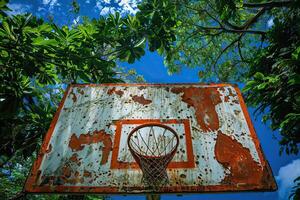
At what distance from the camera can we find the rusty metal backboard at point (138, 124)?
9.83 ft

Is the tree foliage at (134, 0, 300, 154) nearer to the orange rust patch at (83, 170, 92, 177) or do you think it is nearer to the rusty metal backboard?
the rusty metal backboard

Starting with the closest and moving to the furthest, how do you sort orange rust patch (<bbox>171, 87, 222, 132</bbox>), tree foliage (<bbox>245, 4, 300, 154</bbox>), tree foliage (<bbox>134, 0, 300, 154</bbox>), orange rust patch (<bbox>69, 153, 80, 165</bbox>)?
orange rust patch (<bbox>69, 153, 80, 165</bbox>), orange rust patch (<bbox>171, 87, 222, 132</bbox>), tree foliage (<bbox>245, 4, 300, 154</bbox>), tree foliage (<bbox>134, 0, 300, 154</bbox>)

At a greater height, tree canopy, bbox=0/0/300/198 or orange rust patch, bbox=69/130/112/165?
tree canopy, bbox=0/0/300/198

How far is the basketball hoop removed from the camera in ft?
9.83

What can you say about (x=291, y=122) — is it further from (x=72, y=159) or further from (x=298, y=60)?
(x=72, y=159)

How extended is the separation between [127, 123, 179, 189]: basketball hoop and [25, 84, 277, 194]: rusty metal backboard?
3.2 inches

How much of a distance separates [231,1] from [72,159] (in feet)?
13.8

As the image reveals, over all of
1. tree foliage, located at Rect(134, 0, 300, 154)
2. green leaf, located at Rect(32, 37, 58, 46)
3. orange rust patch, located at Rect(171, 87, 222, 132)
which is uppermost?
tree foliage, located at Rect(134, 0, 300, 154)

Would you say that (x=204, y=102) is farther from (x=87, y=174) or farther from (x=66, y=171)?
(x=66, y=171)

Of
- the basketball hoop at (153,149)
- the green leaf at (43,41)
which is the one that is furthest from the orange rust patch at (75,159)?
the green leaf at (43,41)

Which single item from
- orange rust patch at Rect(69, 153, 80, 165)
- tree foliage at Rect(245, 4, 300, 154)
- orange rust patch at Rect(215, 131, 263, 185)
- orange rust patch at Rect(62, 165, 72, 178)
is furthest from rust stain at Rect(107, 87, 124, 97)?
tree foliage at Rect(245, 4, 300, 154)

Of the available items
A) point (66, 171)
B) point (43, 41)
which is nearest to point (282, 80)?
point (66, 171)

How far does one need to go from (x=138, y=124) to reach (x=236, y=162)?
4.39 feet

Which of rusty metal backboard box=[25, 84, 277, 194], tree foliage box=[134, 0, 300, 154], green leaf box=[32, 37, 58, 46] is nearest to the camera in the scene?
rusty metal backboard box=[25, 84, 277, 194]
